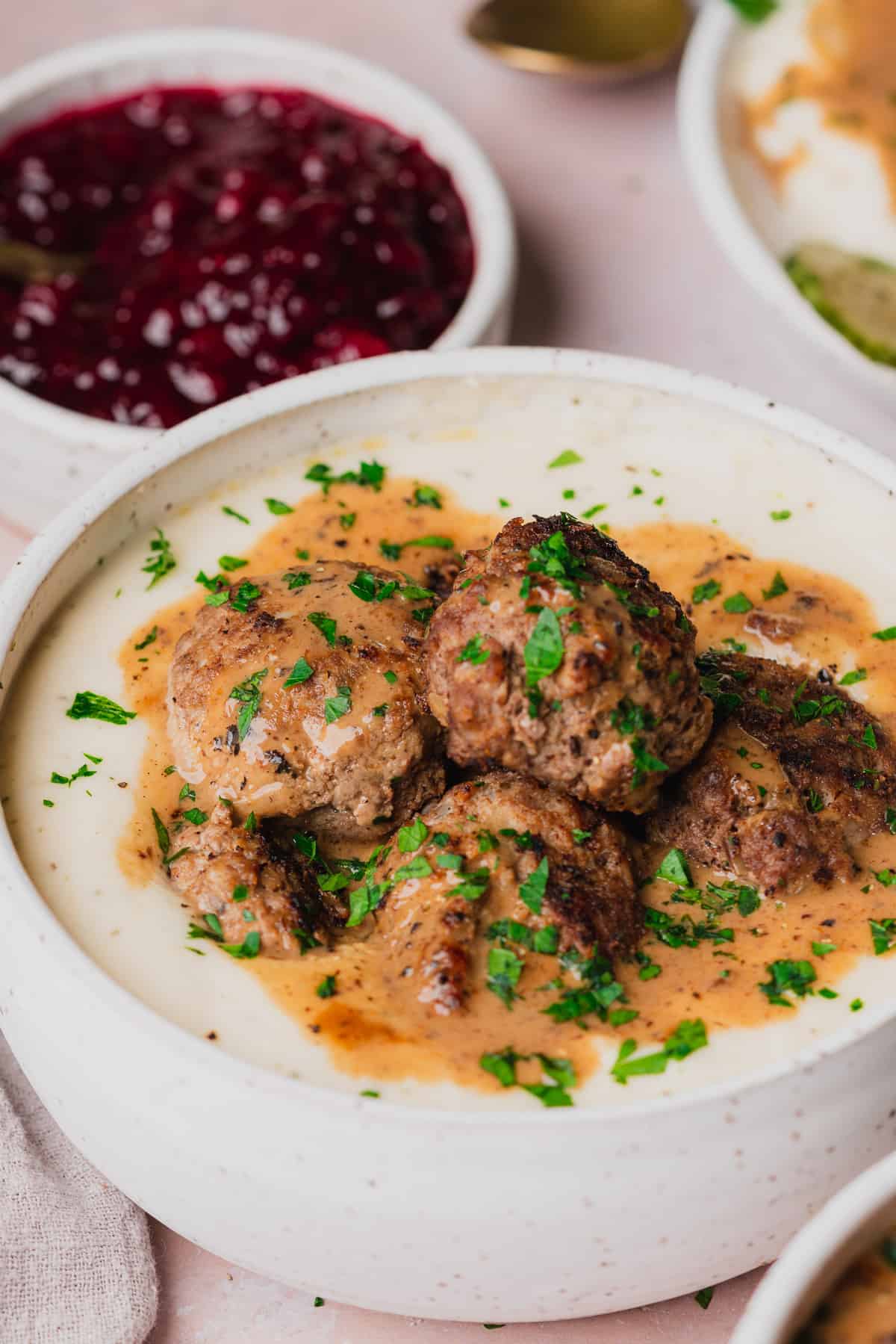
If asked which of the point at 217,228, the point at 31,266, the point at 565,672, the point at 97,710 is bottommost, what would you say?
the point at 31,266

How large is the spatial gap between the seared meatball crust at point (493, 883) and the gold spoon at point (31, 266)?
3.27 meters

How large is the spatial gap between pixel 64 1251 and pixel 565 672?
1.65 metres

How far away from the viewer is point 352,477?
12.7ft

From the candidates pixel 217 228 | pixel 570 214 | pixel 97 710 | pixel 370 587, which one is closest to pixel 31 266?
pixel 217 228

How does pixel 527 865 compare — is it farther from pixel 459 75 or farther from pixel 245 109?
pixel 459 75

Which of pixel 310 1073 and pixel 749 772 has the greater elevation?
pixel 749 772

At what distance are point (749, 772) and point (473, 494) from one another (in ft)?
3.42

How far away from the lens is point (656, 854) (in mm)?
3197

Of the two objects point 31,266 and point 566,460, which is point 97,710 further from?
point 31,266

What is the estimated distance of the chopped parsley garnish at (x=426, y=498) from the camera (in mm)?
3812

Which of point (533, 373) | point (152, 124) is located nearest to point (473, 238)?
point (152, 124)

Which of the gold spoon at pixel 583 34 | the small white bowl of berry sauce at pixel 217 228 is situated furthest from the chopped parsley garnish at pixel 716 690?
the gold spoon at pixel 583 34

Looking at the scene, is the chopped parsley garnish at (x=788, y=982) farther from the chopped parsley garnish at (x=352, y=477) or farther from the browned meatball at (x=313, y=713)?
the chopped parsley garnish at (x=352, y=477)

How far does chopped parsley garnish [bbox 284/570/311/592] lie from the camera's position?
131 inches
